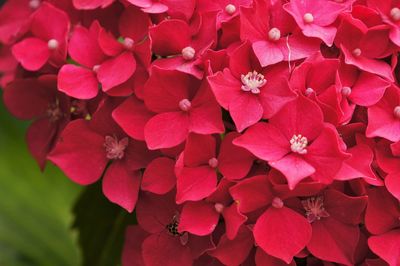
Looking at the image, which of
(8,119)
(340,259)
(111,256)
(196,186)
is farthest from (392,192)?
(8,119)

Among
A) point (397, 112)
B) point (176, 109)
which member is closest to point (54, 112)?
point (176, 109)

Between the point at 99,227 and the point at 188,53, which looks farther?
the point at 99,227

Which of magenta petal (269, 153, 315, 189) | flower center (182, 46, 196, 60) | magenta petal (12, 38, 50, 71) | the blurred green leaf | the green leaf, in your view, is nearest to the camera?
magenta petal (269, 153, 315, 189)

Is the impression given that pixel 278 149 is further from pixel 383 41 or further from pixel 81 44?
pixel 81 44

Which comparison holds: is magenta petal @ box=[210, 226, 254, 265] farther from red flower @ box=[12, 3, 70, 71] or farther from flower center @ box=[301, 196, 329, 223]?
red flower @ box=[12, 3, 70, 71]

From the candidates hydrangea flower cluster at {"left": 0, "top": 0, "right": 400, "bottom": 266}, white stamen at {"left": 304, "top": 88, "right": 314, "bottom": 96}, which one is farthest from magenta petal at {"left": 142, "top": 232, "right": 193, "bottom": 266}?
white stamen at {"left": 304, "top": 88, "right": 314, "bottom": 96}

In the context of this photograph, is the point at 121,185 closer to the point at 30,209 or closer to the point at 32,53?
the point at 32,53
